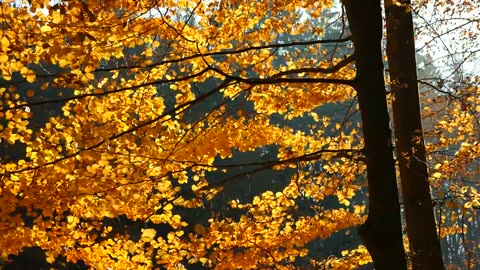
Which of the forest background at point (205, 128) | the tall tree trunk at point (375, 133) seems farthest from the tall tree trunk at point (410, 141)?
the tall tree trunk at point (375, 133)

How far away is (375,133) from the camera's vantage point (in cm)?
315

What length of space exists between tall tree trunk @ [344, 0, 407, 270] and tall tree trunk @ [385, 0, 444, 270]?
1272mm

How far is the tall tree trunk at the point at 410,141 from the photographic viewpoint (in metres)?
4.58

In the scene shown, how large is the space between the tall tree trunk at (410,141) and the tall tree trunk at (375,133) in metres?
1.27

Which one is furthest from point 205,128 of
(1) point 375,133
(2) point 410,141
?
(2) point 410,141

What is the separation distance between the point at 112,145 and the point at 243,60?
1841mm

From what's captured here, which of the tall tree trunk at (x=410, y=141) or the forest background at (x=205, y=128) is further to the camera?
the tall tree trunk at (x=410, y=141)

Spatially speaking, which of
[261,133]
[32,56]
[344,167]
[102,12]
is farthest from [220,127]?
[344,167]

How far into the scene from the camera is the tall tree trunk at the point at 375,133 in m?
3.06

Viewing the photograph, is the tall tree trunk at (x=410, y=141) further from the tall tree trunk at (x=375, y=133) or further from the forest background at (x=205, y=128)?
the tall tree trunk at (x=375, y=133)

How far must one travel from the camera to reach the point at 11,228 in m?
3.75

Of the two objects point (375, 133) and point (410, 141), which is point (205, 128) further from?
point (410, 141)

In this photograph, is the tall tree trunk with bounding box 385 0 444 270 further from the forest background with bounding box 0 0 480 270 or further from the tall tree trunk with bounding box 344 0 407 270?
the tall tree trunk with bounding box 344 0 407 270

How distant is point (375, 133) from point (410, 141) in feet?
6.13
